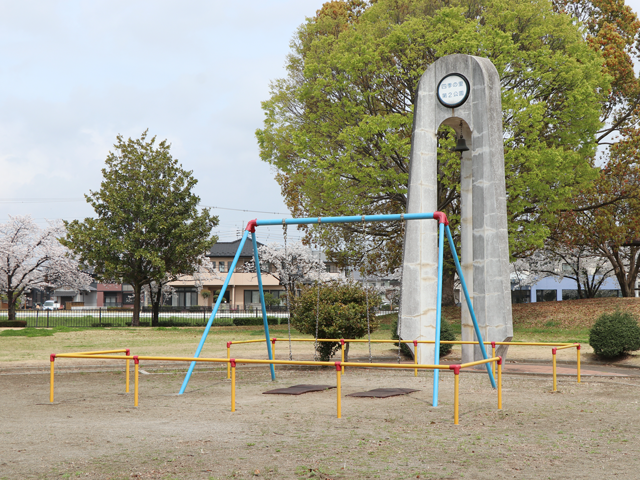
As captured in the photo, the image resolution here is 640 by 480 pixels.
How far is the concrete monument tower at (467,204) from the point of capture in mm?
16281

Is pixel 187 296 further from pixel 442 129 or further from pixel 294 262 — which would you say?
pixel 442 129

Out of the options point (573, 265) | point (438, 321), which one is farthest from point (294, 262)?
point (438, 321)

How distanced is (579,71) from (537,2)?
395cm

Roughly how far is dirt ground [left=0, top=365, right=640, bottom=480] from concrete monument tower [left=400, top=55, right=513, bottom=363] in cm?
275

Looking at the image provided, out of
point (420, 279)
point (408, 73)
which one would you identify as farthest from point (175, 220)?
point (420, 279)

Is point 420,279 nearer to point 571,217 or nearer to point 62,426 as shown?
point 62,426

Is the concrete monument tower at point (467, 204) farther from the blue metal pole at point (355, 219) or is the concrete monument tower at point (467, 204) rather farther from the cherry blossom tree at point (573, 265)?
the cherry blossom tree at point (573, 265)

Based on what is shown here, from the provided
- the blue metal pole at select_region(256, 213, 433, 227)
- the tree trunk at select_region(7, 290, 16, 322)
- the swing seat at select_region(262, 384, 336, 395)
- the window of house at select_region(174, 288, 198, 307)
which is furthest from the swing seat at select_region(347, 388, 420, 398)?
the window of house at select_region(174, 288, 198, 307)

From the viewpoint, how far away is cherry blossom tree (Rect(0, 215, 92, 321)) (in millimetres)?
43344

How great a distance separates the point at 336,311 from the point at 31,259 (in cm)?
3479

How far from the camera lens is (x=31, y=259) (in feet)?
148

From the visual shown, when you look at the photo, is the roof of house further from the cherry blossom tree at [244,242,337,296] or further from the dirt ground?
the dirt ground

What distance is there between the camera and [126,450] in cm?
729

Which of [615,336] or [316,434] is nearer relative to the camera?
[316,434]
